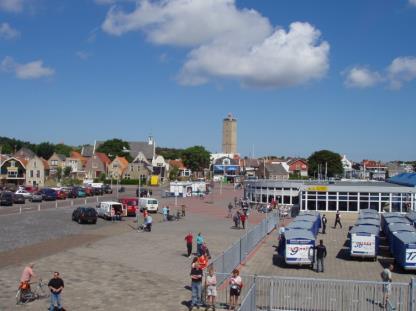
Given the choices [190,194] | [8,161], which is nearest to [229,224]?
[190,194]

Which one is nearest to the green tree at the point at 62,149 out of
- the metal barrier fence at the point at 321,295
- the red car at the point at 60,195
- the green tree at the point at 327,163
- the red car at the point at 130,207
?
the green tree at the point at 327,163

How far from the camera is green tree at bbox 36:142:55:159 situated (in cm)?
18400

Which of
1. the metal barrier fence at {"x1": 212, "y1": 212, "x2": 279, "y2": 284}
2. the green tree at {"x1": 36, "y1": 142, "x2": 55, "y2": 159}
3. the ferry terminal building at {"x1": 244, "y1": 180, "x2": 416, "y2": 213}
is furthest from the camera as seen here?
the green tree at {"x1": 36, "y1": 142, "x2": 55, "y2": 159}

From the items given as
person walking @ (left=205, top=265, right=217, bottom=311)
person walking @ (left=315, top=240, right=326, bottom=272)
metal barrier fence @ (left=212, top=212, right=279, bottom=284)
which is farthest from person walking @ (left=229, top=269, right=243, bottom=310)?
person walking @ (left=315, top=240, right=326, bottom=272)

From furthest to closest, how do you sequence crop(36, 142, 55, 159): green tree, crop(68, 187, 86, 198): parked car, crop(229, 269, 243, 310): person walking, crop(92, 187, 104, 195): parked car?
crop(36, 142, 55, 159): green tree, crop(92, 187, 104, 195): parked car, crop(68, 187, 86, 198): parked car, crop(229, 269, 243, 310): person walking

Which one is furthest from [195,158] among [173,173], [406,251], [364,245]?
[406,251]

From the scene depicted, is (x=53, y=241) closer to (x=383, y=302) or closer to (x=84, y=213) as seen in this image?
(x=84, y=213)

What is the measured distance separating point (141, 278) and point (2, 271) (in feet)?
18.7

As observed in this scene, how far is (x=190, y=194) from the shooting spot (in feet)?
277

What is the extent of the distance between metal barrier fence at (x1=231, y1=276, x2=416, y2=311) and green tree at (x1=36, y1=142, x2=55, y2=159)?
17455 centimetres

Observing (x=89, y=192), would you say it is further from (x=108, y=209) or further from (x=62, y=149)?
(x=62, y=149)

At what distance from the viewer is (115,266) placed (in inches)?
936

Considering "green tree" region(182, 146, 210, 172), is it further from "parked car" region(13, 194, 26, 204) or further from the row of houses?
"parked car" region(13, 194, 26, 204)

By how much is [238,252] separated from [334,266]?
5078 mm
